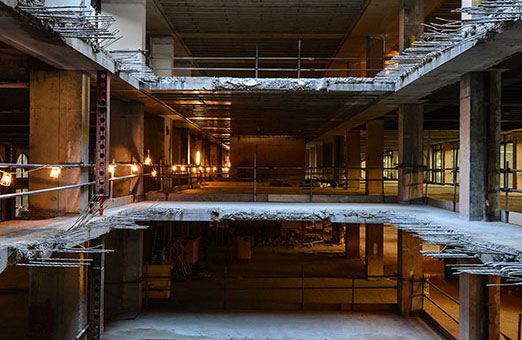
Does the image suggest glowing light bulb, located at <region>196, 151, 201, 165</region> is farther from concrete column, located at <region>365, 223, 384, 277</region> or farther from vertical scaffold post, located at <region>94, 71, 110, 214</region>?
vertical scaffold post, located at <region>94, 71, 110, 214</region>

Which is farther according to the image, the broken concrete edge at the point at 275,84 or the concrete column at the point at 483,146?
the broken concrete edge at the point at 275,84

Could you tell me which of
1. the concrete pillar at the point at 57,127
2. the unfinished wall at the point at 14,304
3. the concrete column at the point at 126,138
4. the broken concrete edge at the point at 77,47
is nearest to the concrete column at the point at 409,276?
the concrete column at the point at 126,138

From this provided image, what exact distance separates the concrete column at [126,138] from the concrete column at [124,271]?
1554 mm

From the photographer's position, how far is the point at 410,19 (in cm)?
1171

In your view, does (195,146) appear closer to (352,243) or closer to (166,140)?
(166,140)

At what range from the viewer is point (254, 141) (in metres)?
25.0

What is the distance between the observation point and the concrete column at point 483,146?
8984mm

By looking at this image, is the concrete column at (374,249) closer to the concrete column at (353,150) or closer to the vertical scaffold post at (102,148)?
the concrete column at (353,150)

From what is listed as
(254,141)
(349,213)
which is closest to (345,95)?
(349,213)

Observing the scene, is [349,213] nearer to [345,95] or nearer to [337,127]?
[345,95]

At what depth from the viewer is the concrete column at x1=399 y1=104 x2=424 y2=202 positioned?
12859 mm

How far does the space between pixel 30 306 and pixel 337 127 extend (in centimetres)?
1535

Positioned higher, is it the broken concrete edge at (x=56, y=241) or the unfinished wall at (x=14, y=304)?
the broken concrete edge at (x=56, y=241)

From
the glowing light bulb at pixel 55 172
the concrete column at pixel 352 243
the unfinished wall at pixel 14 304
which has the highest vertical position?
the glowing light bulb at pixel 55 172
